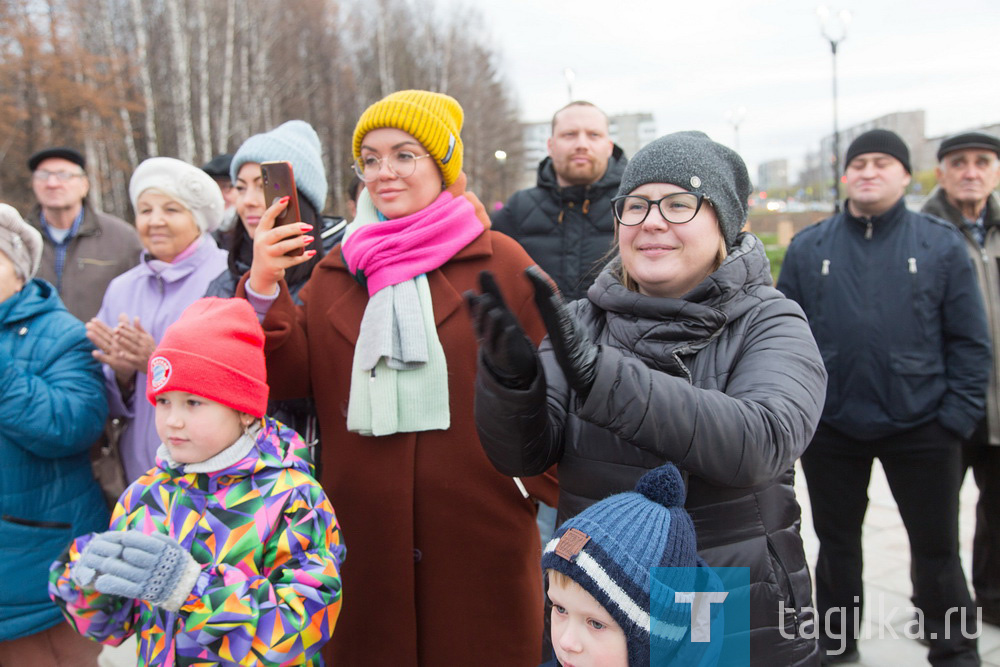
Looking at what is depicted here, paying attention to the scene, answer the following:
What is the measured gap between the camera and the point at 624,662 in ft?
4.27

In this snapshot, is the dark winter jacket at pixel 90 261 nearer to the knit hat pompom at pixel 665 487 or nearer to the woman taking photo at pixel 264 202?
the woman taking photo at pixel 264 202

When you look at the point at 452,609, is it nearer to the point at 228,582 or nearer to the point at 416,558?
the point at 416,558

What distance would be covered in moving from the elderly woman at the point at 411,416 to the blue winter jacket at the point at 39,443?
0.74 meters

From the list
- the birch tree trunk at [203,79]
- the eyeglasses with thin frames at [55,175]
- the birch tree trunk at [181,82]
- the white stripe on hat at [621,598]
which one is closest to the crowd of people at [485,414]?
the white stripe on hat at [621,598]

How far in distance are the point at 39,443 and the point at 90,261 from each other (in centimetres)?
233

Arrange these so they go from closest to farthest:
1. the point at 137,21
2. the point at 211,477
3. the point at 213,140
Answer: the point at 211,477
the point at 137,21
the point at 213,140

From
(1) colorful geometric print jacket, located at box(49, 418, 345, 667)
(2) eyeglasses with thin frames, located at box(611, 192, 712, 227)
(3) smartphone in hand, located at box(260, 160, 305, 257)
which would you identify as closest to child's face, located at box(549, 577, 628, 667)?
(1) colorful geometric print jacket, located at box(49, 418, 345, 667)

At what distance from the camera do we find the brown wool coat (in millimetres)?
2137

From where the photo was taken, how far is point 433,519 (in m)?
2.15

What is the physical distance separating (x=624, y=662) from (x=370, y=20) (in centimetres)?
2806

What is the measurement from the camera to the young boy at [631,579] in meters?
1.27

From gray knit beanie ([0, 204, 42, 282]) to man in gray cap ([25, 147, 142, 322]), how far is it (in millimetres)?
1753

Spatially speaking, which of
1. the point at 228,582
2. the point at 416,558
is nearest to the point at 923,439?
the point at 416,558

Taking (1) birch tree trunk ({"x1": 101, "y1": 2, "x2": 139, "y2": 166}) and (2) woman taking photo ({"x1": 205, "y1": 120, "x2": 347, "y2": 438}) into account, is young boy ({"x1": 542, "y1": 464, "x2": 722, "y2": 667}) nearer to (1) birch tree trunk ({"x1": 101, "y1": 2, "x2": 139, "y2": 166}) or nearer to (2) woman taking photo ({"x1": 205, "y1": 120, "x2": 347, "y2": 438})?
(2) woman taking photo ({"x1": 205, "y1": 120, "x2": 347, "y2": 438})
